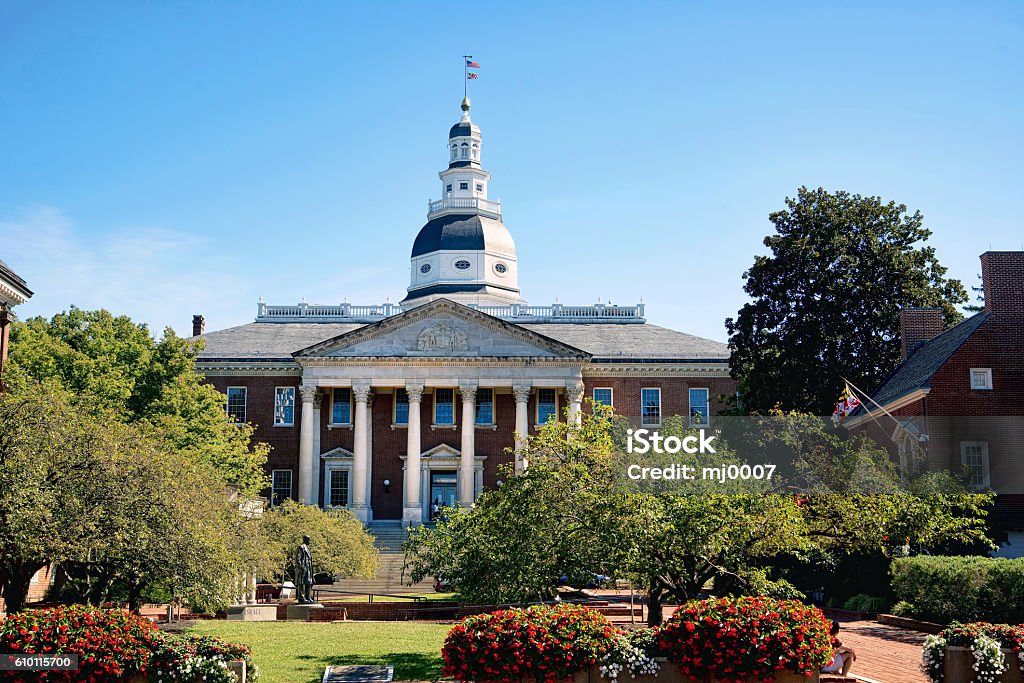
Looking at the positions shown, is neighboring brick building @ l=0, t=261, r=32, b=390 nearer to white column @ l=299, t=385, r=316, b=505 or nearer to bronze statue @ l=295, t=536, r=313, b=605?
bronze statue @ l=295, t=536, r=313, b=605

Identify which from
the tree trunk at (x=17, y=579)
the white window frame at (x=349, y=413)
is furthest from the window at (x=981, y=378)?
the white window frame at (x=349, y=413)

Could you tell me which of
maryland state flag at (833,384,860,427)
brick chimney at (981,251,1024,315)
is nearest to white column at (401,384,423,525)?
maryland state flag at (833,384,860,427)

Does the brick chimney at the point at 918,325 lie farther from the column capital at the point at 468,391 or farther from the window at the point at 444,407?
the window at the point at 444,407

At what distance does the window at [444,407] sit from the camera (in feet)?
204

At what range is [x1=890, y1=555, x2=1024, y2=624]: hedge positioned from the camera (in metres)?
25.5

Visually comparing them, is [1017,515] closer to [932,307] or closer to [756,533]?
[932,307]

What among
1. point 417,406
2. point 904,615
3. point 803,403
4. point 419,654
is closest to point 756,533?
point 419,654

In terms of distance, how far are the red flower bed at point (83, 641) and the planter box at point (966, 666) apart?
1206cm

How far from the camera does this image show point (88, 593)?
931 inches

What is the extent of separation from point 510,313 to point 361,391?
518 inches

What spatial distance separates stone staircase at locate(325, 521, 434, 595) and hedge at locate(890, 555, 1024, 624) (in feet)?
58.7

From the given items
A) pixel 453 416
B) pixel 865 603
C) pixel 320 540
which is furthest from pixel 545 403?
pixel 865 603

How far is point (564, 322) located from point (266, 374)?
60.9 ft

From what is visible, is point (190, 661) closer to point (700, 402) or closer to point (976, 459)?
point (976, 459)
